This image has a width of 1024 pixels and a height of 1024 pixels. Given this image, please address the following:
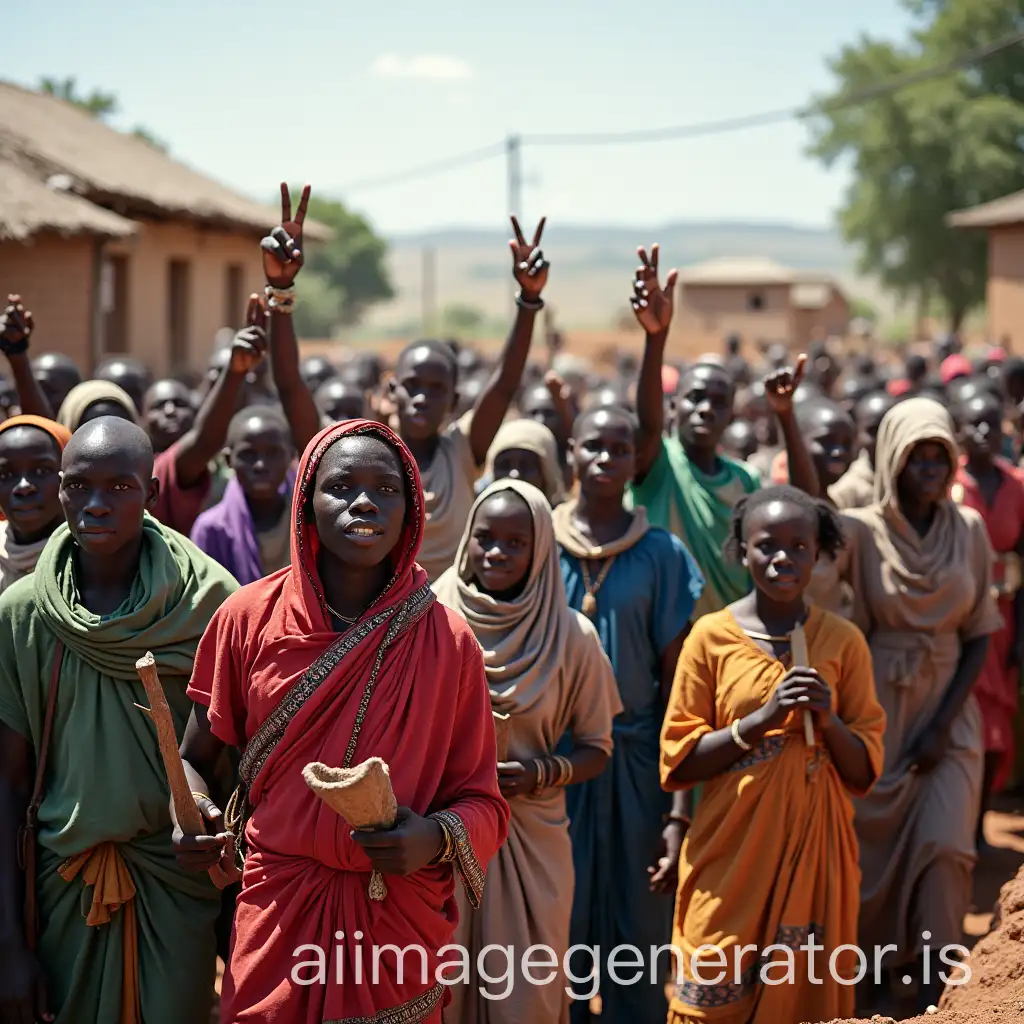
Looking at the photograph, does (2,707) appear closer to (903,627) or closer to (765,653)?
(765,653)

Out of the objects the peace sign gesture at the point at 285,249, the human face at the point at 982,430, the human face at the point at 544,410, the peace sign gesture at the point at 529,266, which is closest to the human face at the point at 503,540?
the peace sign gesture at the point at 285,249

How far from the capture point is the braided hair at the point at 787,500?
431cm

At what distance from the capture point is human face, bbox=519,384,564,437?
762cm

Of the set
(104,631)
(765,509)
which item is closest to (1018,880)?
(765,509)

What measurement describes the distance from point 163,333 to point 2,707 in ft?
61.5

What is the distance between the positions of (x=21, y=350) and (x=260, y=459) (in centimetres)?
109

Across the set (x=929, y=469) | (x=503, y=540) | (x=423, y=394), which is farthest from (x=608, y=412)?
(x=929, y=469)

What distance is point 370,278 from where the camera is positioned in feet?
253

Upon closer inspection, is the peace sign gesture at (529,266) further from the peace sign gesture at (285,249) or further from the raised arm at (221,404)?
the raised arm at (221,404)

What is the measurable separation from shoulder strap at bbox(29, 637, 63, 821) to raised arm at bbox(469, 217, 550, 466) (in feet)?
7.65

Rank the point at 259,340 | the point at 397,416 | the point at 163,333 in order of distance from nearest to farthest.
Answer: the point at 259,340 → the point at 397,416 → the point at 163,333

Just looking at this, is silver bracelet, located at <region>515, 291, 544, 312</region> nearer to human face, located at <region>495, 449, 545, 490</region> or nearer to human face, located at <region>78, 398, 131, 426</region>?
human face, located at <region>495, 449, 545, 490</region>

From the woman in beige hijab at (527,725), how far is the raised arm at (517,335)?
133 centimetres

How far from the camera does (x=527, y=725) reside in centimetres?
405
